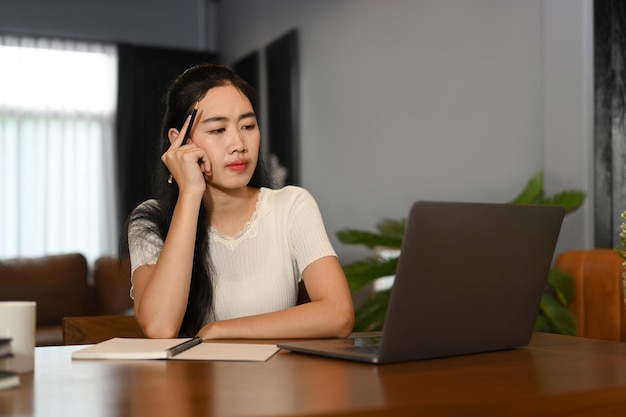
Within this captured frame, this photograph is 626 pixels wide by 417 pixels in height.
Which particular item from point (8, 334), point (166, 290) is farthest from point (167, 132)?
point (8, 334)

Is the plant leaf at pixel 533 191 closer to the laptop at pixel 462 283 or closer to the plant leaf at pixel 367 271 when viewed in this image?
the plant leaf at pixel 367 271

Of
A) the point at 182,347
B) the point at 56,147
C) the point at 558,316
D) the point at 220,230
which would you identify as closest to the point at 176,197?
the point at 220,230

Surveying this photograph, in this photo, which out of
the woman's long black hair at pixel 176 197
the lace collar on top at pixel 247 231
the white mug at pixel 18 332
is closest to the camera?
the white mug at pixel 18 332

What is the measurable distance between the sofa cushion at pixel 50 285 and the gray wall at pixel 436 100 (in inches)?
67.8

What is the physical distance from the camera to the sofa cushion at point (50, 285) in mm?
5438

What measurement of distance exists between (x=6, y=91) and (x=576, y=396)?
246 inches

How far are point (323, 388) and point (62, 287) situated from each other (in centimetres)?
490

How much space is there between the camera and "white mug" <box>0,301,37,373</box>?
1113 millimetres

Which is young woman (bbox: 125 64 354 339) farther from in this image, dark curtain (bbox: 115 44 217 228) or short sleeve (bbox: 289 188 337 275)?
dark curtain (bbox: 115 44 217 228)

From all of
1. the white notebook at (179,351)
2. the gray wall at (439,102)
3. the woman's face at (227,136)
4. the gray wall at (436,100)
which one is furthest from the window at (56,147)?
the white notebook at (179,351)

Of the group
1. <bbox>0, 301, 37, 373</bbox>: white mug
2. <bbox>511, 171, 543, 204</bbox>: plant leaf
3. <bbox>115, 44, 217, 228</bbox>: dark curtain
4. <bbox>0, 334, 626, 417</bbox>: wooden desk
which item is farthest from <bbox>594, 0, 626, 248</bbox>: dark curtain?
<bbox>115, 44, 217, 228</bbox>: dark curtain

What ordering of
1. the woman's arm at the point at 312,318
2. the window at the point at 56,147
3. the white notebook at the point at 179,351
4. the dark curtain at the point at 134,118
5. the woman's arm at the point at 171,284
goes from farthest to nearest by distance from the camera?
1. the dark curtain at the point at 134,118
2. the window at the point at 56,147
3. the woman's arm at the point at 171,284
4. the woman's arm at the point at 312,318
5. the white notebook at the point at 179,351

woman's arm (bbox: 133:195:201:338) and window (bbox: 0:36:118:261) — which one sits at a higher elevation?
window (bbox: 0:36:118:261)

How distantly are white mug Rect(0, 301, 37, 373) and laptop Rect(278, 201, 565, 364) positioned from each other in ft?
1.34
